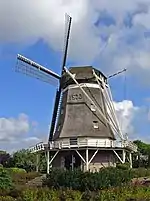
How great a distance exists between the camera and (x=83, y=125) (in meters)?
48.8

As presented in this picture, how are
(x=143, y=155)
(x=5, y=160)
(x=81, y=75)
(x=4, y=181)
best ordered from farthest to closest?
(x=5, y=160) < (x=143, y=155) < (x=81, y=75) < (x=4, y=181)

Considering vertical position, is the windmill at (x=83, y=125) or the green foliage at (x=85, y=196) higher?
the windmill at (x=83, y=125)

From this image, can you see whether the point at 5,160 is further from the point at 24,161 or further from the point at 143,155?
the point at 143,155

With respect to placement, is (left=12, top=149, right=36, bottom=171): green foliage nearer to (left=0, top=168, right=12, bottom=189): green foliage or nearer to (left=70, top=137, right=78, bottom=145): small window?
(left=70, top=137, right=78, bottom=145): small window

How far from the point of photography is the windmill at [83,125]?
47906 millimetres

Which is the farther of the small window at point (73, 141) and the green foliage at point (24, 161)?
the green foliage at point (24, 161)

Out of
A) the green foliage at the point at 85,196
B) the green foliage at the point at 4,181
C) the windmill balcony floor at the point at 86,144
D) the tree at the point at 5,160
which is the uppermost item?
the tree at the point at 5,160

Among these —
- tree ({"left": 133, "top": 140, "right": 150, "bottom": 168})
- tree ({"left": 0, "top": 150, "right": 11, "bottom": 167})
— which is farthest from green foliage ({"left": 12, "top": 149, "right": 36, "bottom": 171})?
tree ({"left": 133, "top": 140, "right": 150, "bottom": 168})

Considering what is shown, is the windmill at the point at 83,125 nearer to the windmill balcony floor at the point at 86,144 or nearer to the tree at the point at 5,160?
the windmill balcony floor at the point at 86,144

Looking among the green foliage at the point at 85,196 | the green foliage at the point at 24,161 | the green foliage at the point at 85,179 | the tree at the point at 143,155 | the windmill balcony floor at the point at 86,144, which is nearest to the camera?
the green foliage at the point at 85,196

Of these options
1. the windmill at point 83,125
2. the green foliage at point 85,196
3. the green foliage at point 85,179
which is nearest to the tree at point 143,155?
the windmill at point 83,125

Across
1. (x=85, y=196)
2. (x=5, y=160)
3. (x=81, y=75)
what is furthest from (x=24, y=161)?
(x=85, y=196)

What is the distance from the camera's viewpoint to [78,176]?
33.2 m

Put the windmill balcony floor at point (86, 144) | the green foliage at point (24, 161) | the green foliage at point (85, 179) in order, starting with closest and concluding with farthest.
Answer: the green foliage at point (85, 179) < the windmill balcony floor at point (86, 144) < the green foliage at point (24, 161)
